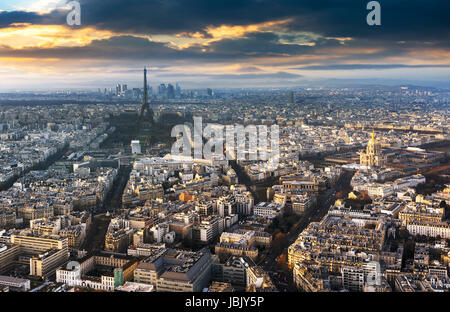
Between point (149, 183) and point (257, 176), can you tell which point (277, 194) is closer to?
point (257, 176)

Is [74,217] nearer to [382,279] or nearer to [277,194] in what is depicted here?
[277,194]

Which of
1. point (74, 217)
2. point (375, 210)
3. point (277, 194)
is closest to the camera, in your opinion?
point (74, 217)

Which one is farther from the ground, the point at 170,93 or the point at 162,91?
the point at 162,91

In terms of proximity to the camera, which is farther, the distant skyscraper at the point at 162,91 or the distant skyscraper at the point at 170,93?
the distant skyscraper at the point at 170,93

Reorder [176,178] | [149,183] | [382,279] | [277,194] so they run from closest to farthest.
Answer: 1. [382,279]
2. [277,194]
3. [149,183]
4. [176,178]

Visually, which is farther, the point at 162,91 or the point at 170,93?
the point at 170,93

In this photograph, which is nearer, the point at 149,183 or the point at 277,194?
the point at 277,194

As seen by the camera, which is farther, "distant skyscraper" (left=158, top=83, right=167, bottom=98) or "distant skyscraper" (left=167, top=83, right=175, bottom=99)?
"distant skyscraper" (left=167, top=83, right=175, bottom=99)
